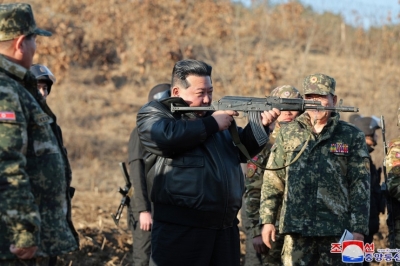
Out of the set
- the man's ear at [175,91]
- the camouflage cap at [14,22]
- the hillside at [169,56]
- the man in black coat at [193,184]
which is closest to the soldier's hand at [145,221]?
the man in black coat at [193,184]

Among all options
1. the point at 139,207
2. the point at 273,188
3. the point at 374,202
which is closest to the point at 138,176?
the point at 139,207

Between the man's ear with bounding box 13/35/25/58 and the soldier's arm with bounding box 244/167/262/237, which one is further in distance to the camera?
the soldier's arm with bounding box 244/167/262/237

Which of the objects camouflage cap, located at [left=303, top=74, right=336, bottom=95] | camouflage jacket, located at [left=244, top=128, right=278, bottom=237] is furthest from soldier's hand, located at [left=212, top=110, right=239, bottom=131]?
camouflage jacket, located at [left=244, top=128, right=278, bottom=237]

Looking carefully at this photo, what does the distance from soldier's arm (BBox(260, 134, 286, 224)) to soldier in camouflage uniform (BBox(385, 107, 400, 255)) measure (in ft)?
3.72

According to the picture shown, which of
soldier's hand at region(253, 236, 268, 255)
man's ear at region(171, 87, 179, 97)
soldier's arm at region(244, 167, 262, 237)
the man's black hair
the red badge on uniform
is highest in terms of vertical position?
the man's black hair

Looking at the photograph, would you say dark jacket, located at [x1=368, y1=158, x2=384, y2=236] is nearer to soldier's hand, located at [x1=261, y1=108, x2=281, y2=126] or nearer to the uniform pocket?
the uniform pocket

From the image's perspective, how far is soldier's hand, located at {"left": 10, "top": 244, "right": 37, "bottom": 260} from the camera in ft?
13.0

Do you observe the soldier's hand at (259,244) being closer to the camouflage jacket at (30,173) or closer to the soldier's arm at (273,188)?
the soldier's arm at (273,188)

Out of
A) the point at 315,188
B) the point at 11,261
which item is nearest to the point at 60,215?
the point at 11,261

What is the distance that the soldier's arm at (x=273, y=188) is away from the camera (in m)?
6.33

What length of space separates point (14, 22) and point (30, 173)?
2.90ft

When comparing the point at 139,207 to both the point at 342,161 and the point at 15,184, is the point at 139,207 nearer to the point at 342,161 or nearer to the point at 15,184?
the point at 342,161

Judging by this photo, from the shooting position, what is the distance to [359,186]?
6090 mm

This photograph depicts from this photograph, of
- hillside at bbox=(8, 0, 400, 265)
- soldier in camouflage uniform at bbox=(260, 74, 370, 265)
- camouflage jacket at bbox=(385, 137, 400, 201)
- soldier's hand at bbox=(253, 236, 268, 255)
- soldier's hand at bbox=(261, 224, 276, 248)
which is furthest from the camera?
hillside at bbox=(8, 0, 400, 265)
